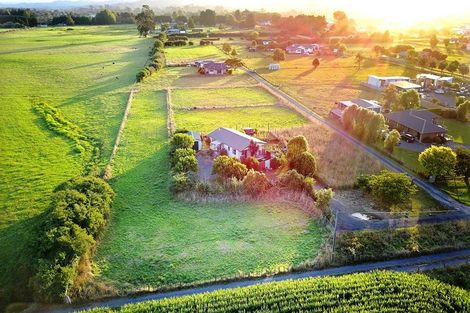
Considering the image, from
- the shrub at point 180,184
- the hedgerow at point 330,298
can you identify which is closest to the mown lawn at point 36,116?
the shrub at point 180,184

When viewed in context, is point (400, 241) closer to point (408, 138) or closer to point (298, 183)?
point (298, 183)

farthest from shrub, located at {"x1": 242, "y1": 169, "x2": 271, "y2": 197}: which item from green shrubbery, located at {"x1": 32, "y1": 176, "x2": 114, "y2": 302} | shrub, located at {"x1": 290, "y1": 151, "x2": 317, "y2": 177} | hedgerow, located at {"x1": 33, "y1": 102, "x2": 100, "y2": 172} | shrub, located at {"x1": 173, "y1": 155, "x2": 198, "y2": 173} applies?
hedgerow, located at {"x1": 33, "y1": 102, "x2": 100, "y2": 172}

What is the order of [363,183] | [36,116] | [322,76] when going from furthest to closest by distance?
1. [322,76]
2. [36,116]
3. [363,183]

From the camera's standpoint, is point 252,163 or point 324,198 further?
point 252,163

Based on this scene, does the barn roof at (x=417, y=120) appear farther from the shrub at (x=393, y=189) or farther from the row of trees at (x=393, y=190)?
the shrub at (x=393, y=189)

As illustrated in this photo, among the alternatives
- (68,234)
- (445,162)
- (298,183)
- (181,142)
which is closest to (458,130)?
(445,162)

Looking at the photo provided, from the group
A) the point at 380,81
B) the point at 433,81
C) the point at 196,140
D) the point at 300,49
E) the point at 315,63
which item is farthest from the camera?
the point at 300,49
